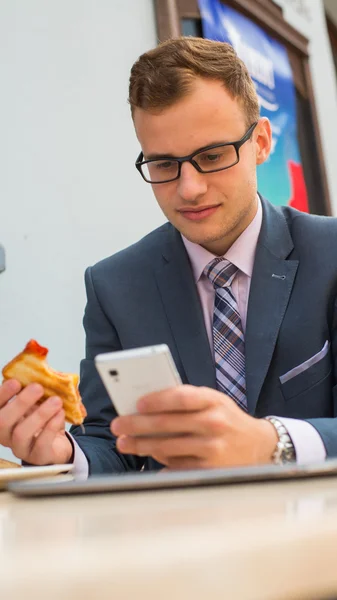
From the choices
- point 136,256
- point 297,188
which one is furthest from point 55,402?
point 297,188

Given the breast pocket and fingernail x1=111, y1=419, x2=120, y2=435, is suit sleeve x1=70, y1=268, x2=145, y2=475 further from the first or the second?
fingernail x1=111, y1=419, x2=120, y2=435

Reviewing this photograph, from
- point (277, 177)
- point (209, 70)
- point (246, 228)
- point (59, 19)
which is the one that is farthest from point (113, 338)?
point (277, 177)

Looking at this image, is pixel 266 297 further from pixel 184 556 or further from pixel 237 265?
pixel 184 556

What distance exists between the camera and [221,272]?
5.39 feet

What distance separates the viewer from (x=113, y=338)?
5.77ft

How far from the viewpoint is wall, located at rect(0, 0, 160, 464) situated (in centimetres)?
203

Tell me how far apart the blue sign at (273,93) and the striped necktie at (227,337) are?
1.71m

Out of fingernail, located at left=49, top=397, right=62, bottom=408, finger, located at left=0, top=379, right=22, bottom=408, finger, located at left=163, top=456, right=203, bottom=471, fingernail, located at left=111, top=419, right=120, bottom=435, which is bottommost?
finger, located at left=163, top=456, right=203, bottom=471

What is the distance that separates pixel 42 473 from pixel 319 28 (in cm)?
406

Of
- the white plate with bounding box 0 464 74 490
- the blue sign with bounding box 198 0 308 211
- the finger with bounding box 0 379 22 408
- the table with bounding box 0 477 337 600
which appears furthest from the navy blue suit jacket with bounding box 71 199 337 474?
the blue sign with bounding box 198 0 308 211

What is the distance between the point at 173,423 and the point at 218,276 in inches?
34.4

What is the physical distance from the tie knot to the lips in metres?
0.13

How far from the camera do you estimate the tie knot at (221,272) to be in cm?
164

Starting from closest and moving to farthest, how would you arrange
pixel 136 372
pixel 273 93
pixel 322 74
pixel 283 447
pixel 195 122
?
pixel 136 372
pixel 283 447
pixel 195 122
pixel 273 93
pixel 322 74
